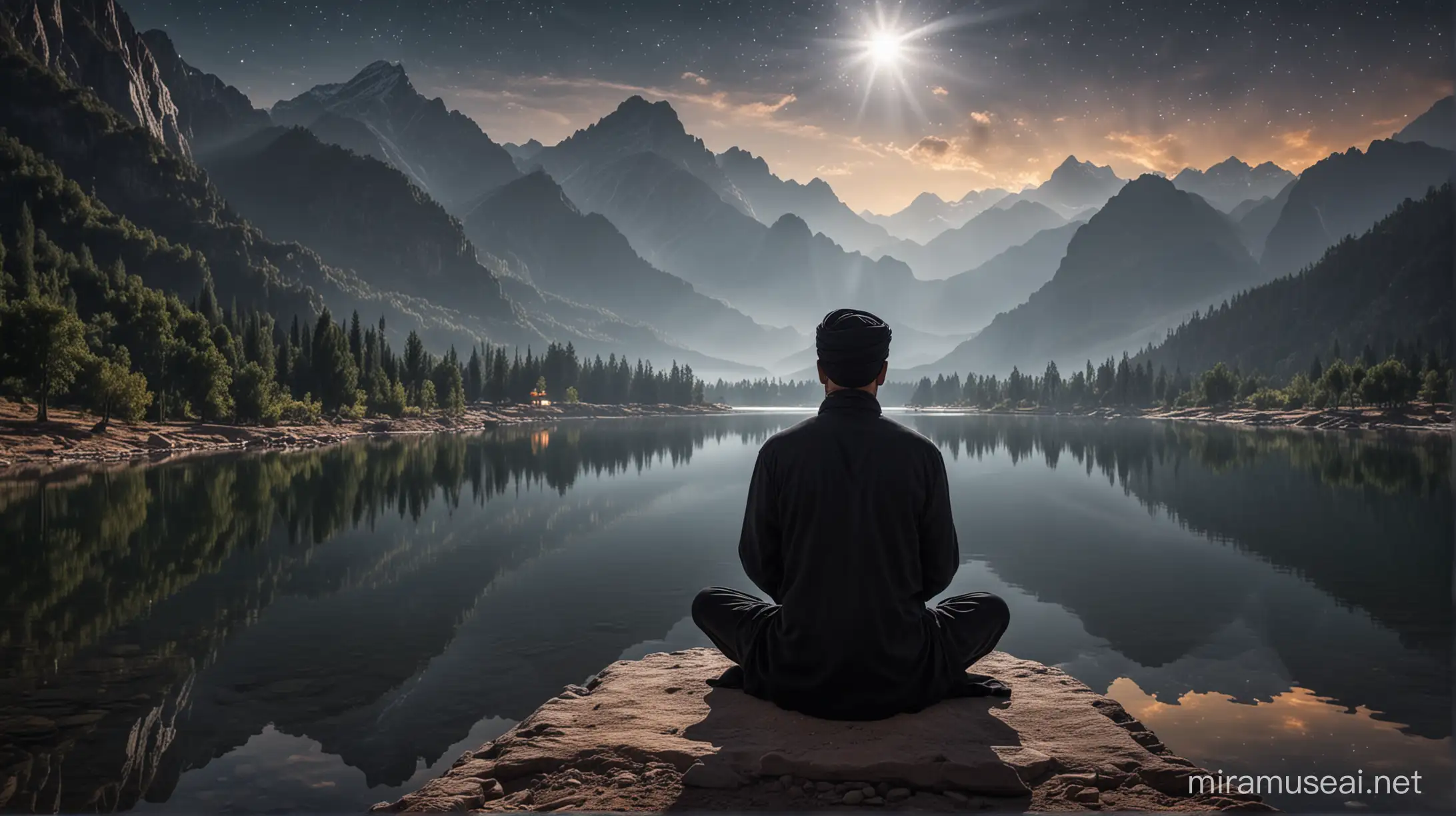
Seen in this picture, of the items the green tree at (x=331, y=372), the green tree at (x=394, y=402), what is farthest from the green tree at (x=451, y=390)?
the green tree at (x=331, y=372)

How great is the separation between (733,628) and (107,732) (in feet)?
25.0

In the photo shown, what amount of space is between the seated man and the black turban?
0.04 ft

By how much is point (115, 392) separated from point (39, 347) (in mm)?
6195

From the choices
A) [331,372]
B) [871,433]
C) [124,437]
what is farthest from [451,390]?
[871,433]

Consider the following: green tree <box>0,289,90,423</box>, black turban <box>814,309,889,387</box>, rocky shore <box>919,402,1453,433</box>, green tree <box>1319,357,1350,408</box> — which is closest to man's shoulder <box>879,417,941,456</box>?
black turban <box>814,309,889,387</box>

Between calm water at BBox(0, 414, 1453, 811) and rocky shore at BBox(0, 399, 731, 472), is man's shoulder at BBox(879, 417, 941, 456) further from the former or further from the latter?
rocky shore at BBox(0, 399, 731, 472)

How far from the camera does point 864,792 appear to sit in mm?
5586

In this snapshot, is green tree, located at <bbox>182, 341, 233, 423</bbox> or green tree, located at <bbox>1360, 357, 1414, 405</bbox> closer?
green tree, located at <bbox>182, 341, 233, 423</bbox>

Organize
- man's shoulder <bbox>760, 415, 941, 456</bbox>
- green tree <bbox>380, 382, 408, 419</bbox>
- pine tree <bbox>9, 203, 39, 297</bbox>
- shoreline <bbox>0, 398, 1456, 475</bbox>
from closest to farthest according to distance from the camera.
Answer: man's shoulder <bbox>760, 415, 941, 456</bbox> < shoreline <bbox>0, 398, 1456, 475</bbox> < pine tree <bbox>9, 203, 39, 297</bbox> < green tree <bbox>380, 382, 408, 419</bbox>

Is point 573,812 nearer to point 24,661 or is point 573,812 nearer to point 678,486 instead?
point 24,661

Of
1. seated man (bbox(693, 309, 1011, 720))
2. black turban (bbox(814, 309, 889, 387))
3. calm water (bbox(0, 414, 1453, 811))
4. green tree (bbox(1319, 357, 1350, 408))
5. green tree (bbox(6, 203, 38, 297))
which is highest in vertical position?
green tree (bbox(6, 203, 38, 297))

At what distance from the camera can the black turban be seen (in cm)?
652

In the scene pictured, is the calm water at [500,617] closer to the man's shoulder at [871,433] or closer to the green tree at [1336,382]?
the man's shoulder at [871,433]

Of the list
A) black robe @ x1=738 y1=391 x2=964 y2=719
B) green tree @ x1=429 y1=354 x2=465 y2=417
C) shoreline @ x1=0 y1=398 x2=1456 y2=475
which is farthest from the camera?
green tree @ x1=429 y1=354 x2=465 y2=417
